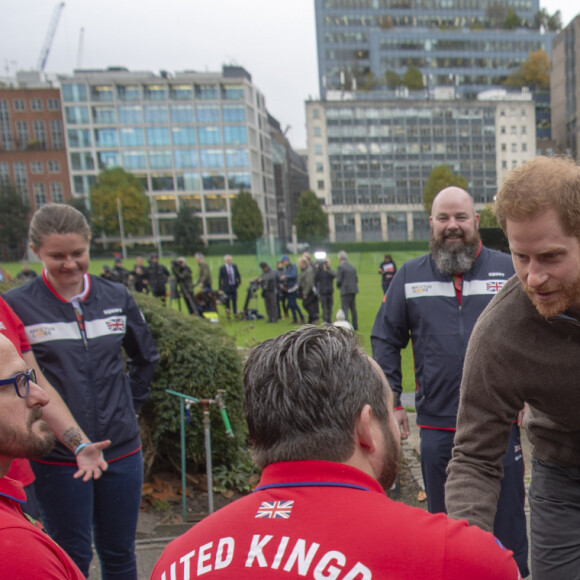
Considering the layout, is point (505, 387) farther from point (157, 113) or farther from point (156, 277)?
point (157, 113)

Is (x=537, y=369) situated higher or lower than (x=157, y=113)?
lower

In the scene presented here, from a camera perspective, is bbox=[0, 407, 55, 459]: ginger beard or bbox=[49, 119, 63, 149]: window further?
bbox=[49, 119, 63, 149]: window

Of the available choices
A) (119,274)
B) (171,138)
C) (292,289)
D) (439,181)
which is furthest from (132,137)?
(292,289)

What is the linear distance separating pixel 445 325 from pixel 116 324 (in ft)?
6.04

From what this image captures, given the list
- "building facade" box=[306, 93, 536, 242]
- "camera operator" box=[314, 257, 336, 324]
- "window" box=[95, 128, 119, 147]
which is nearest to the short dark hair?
"camera operator" box=[314, 257, 336, 324]

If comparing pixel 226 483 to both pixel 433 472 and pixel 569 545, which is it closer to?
pixel 433 472

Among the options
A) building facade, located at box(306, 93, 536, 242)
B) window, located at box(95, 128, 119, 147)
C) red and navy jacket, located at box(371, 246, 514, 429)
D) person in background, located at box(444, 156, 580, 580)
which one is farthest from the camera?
building facade, located at box(306, 93, 536, 242)

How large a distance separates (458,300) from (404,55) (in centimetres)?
12453

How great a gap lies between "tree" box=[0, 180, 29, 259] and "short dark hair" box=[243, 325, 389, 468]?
80.5 meters

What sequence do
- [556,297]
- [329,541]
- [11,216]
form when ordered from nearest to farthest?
[329,541], [556,297], [11,216]

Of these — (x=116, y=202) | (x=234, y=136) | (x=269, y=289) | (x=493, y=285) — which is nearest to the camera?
(x=493, y=285)

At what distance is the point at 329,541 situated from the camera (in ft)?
3.50

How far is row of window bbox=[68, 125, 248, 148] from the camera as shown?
289 feet

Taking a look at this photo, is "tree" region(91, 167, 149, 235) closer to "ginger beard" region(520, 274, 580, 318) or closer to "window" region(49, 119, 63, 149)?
"window" region(49, 119, 63, 149)
